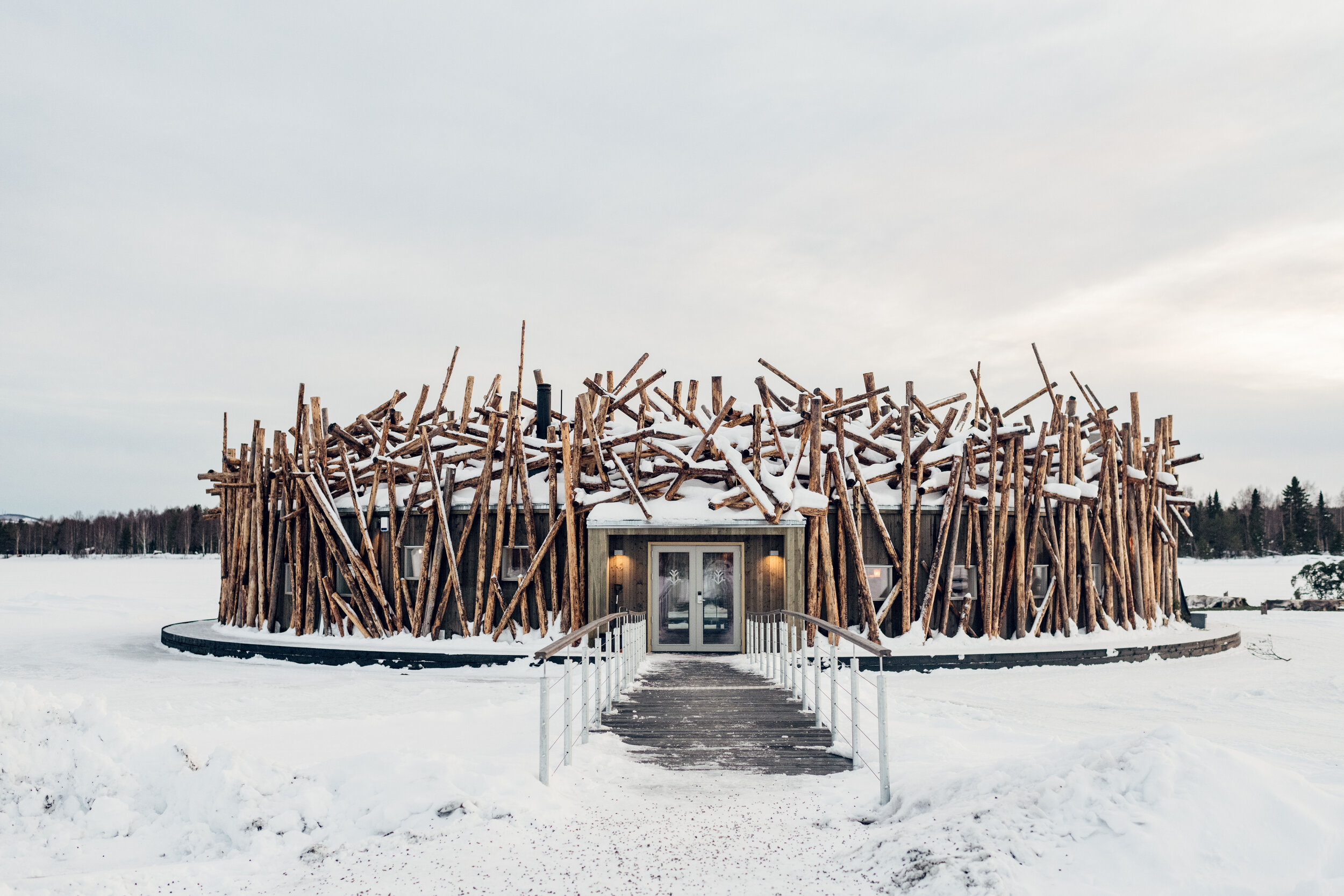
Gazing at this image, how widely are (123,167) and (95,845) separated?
1710 cm

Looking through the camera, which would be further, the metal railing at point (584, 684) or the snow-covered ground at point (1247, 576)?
the snow-covered ground at point (1247, 576)

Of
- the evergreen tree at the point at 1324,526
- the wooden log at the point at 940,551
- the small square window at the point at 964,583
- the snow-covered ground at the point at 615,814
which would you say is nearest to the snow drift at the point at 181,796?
the snow-covered ground at the point at 615,814

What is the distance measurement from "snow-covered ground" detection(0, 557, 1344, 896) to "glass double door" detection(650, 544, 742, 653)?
7015 millimetres

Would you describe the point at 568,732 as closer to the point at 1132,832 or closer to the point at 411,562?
the point at 1132,832

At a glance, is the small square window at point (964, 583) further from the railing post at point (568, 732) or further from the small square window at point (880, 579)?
the railing post at point (568, 732)

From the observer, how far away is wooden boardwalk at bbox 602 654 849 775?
7.21 metres

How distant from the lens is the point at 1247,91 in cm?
1415

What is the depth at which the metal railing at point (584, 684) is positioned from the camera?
20.5 feet

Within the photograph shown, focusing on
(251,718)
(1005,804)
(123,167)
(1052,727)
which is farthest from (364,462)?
(1005,804)

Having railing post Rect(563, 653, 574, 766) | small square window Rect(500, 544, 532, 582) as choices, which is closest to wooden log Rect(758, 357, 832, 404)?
small square window Rect(500, 544, 532, 582)

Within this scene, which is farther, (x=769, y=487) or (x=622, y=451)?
(x=622, y=451)

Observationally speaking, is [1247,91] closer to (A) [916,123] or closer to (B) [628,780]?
(A) [916,123]

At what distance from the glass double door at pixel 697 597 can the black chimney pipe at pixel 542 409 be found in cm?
470

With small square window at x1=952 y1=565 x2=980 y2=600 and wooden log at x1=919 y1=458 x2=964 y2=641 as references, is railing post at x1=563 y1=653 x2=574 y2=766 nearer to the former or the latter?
wooden log at x1=919 y1=458 x2=964 y2=641
